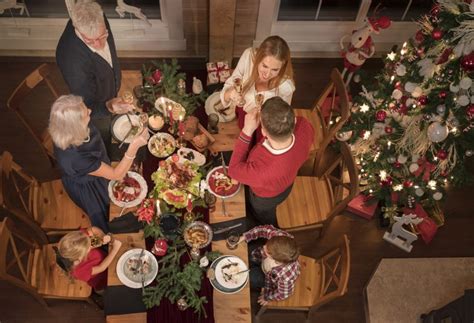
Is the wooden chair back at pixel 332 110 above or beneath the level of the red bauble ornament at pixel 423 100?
beneath

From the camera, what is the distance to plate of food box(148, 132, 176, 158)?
10.2ft

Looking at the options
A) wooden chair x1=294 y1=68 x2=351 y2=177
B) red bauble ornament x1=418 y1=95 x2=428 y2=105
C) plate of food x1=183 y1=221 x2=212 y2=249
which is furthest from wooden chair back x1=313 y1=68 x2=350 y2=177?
plate of food x1=183 y1=221 x2=212 y2=249

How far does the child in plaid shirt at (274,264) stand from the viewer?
2.71 m

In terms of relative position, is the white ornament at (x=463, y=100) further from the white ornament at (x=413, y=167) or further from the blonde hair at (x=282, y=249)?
the blonde hair at (x=282, y=249)

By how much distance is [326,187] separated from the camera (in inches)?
139

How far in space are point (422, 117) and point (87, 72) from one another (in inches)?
93.2

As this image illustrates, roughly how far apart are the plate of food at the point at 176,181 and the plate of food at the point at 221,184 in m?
A: 0.10

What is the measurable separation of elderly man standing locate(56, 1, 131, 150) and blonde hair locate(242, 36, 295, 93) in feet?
3.04

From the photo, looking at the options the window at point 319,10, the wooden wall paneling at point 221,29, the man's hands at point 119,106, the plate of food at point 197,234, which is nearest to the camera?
the plate of food at point 197,234

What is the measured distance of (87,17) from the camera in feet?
8.98

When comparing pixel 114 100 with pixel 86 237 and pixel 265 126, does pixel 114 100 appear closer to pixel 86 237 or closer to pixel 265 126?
pixel 86 237

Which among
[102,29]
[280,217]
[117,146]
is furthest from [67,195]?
[280,217]

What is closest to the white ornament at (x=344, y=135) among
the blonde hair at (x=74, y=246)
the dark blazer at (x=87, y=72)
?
the dark blazer at (x=87, y=72)

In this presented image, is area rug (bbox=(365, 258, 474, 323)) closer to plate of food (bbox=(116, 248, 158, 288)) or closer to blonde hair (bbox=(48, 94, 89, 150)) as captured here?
plate of food (bbox=(116, 248, 158, 288))
